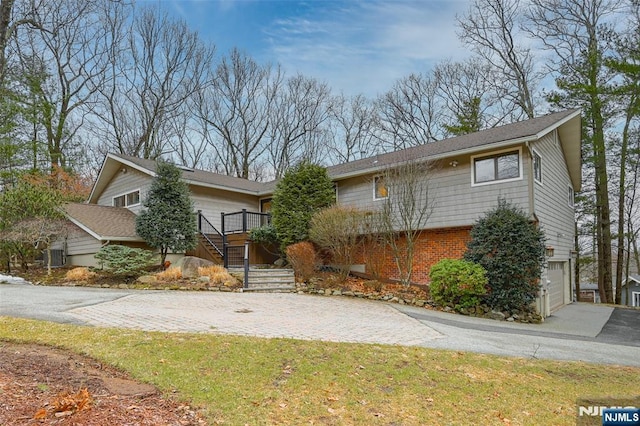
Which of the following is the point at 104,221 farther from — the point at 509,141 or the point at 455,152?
the point at 509,141

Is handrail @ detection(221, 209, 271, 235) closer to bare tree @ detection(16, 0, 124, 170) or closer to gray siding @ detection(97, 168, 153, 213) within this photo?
gray siding @ detection(97, 168, 153, 213)

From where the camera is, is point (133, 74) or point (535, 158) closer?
point (535, 158)

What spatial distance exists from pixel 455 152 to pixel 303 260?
632cm

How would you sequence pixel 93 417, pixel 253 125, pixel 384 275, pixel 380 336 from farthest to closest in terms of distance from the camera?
1. pixel 253 125
2. pixel 384 275
3. pixel 380 336
4. pixel 93 417

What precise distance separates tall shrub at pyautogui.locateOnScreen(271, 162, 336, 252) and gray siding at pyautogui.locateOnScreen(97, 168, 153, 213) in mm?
6701

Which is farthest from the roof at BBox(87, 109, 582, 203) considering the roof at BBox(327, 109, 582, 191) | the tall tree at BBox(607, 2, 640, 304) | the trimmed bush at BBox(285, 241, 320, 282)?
the trimmed bush at BBox(285, 241, 320, 282)

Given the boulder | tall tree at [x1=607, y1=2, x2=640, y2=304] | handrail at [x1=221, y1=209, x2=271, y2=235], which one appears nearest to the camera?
the boulder

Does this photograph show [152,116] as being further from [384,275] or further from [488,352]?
[488,352]

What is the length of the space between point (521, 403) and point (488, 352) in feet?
7.55

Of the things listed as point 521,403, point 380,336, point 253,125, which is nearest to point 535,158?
point 380,336

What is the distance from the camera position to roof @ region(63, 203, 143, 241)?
52.5 ft

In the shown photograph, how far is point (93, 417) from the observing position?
342cm

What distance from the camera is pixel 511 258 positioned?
11648 mm

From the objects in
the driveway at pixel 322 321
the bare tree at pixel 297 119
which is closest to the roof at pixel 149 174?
the driveway at pixel 322 321
